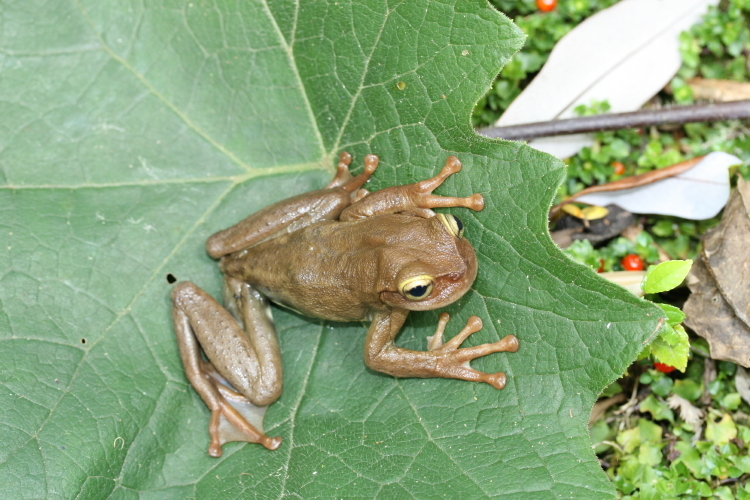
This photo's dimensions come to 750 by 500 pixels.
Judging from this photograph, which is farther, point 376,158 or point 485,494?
point 376,158

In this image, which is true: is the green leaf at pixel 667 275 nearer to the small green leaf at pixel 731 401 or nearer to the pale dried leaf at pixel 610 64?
the small green leaf at pixel 731 401

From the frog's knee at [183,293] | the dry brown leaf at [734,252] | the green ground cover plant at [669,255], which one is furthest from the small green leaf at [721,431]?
the frog's knee at [183,293]

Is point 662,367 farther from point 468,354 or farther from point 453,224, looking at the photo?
point 453,224

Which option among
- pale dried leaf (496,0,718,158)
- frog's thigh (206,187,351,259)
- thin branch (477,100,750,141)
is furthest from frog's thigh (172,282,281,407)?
pale dried leaf (496,0,718,158)

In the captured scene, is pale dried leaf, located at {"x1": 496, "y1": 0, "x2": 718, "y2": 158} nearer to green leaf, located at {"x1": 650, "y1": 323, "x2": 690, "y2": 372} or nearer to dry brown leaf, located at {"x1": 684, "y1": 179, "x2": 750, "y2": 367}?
dry brown leaf, located at {"x1": 684, "y1": 179, "x2": 750, "y2": 367}

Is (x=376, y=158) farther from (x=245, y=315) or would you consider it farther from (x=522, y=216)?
(x=245, y=315)

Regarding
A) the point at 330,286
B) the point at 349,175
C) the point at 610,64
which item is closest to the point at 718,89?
the point at 610,64

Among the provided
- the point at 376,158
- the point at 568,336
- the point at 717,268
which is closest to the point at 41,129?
the point at 376,158
